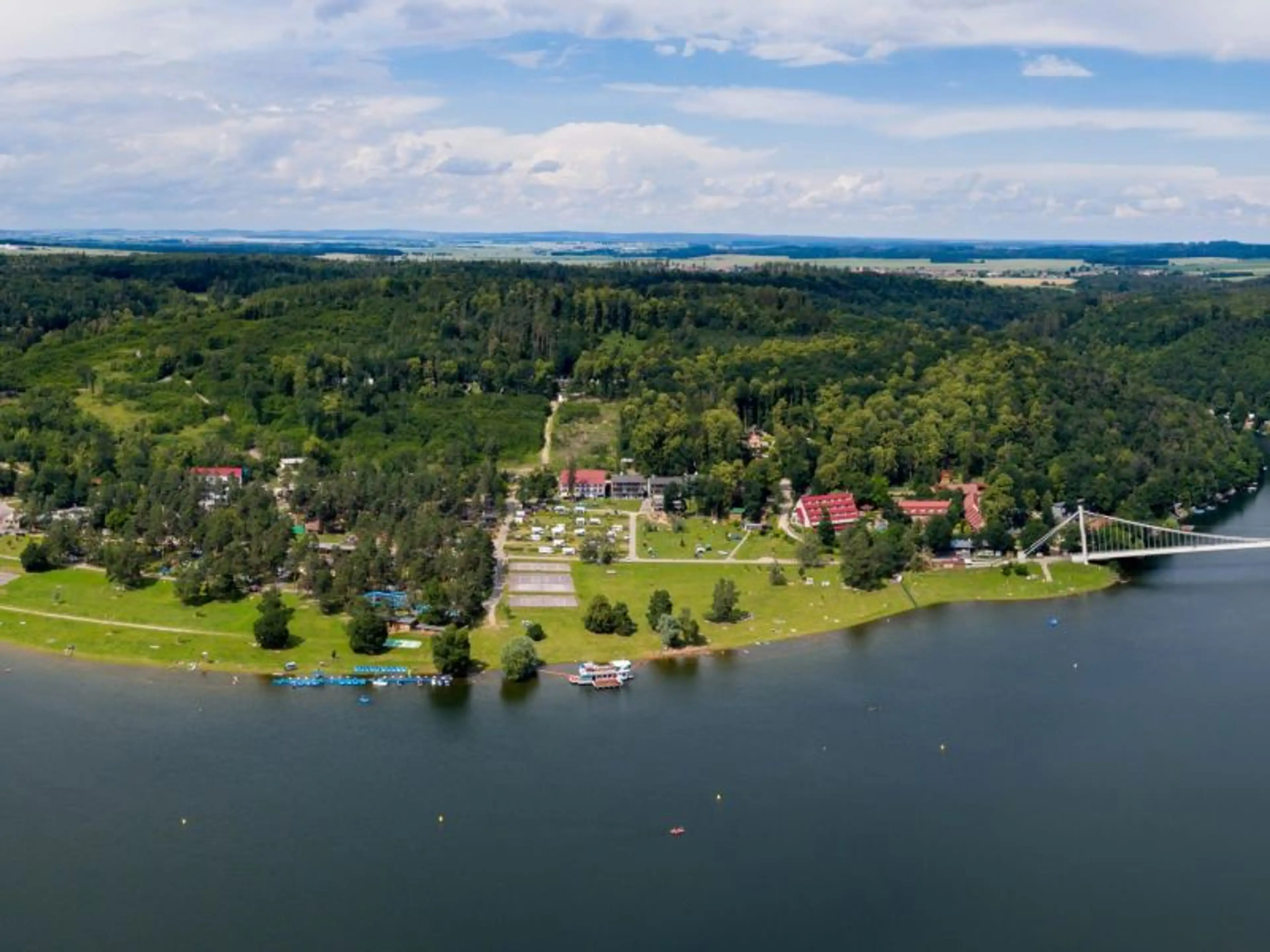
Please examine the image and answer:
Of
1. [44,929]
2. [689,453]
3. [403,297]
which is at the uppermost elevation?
[403,297]

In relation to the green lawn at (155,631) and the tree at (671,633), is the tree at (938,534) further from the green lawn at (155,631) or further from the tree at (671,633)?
the green lawn at (155,631)

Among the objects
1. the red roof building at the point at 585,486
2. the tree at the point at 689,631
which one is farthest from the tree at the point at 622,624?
the red roof building at the point at 585,486

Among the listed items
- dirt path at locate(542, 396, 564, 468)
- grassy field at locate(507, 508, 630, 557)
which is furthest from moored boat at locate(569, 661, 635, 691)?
dirt path at locate(542, 396, 564, 468)

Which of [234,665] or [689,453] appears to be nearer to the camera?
[234,665]

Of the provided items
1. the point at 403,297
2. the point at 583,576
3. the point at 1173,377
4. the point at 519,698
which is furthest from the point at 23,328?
the point at 1173,377

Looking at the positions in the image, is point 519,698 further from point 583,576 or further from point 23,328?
point 23,328

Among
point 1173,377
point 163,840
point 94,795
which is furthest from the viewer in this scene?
point 1173,377
